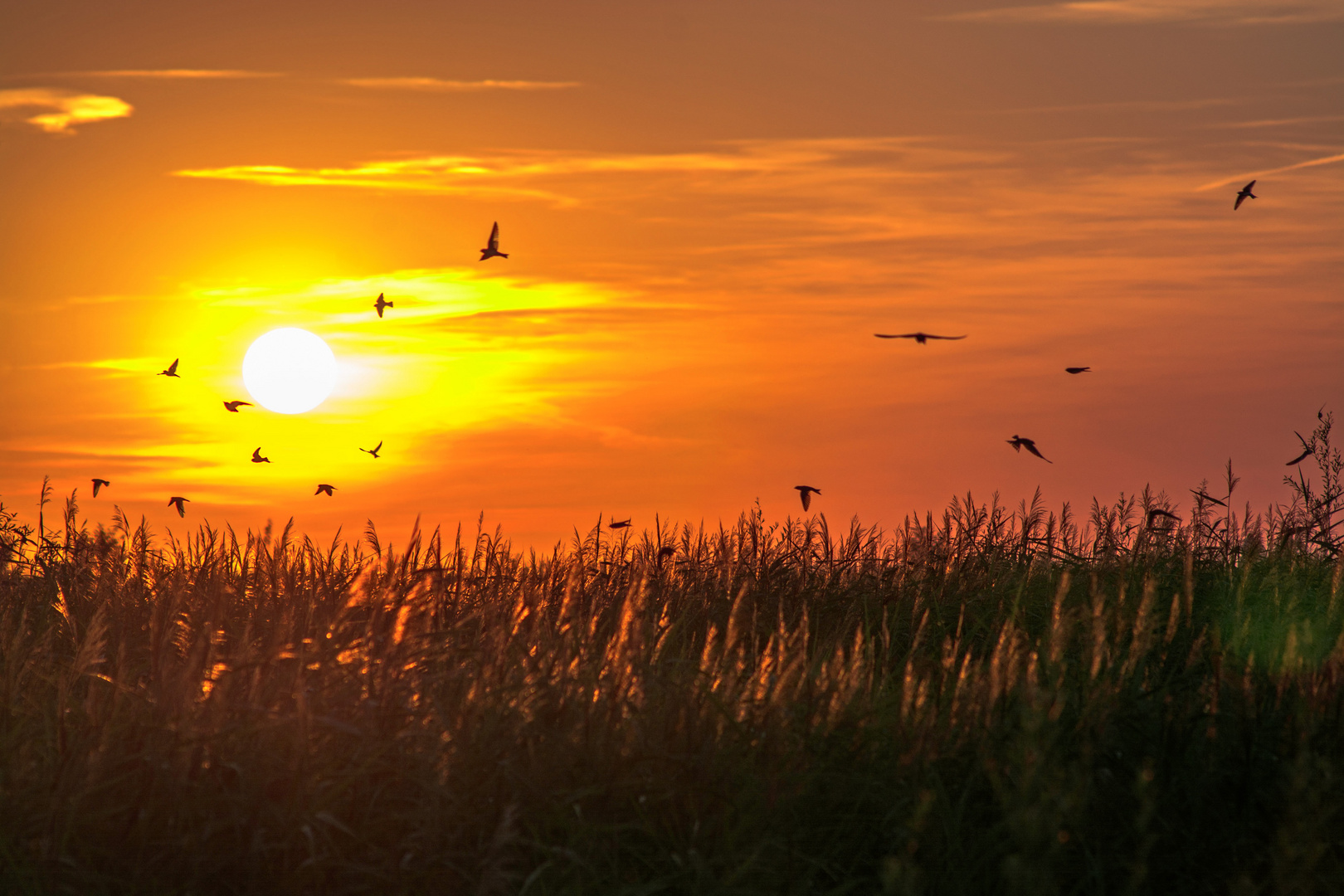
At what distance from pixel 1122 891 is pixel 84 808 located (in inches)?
158

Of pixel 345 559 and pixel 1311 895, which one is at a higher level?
pixel 345 559

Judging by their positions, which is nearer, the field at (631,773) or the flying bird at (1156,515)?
the field at (631,773)

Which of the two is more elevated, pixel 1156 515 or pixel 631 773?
pixel 1156 515

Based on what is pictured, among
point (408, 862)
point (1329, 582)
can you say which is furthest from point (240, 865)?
point (1329, 582)

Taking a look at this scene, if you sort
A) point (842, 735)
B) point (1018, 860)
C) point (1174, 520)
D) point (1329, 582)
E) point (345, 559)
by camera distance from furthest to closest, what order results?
point (1174, 520) < point (345, 559) < point (1329, 582) < point (842, 735) < point (1018, 860)

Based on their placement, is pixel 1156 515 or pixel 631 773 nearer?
pixel 631 773

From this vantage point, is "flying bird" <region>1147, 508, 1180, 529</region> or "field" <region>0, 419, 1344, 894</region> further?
"flying bird" <region>1147, 508, 1180, 529</region>

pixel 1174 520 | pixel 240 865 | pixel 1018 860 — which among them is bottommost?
pixel 240 865

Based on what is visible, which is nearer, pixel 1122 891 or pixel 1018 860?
pixel 1018 860

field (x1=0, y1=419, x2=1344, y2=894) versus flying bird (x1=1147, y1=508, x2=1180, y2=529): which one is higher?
flying bird (x1=1147, y1=508, x2=1180, y2=529)

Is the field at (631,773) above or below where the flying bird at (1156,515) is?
below

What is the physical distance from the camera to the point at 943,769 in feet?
16.2

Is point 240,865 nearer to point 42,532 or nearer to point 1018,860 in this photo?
point 1018,860

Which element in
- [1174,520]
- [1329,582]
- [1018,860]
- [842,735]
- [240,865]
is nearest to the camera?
[1018,860]
